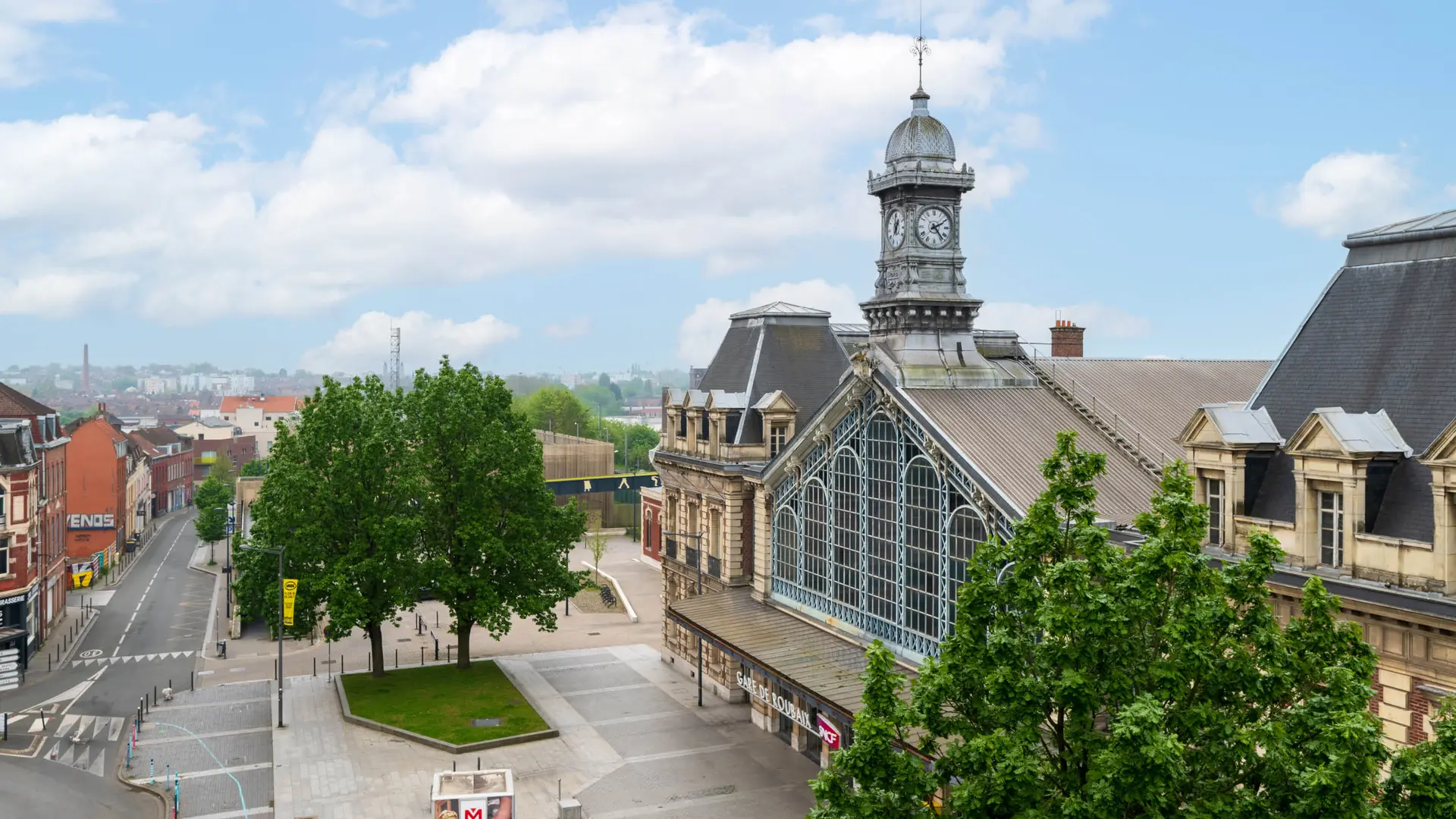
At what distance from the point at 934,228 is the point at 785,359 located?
12092 millimetres

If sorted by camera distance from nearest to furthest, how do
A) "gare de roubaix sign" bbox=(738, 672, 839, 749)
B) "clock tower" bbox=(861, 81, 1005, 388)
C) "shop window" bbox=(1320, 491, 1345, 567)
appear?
"shop window" bbox=(1320, 491, 1345, 567)
"gare de roubaix sign" bbox=(738, 672, 839, 749)
"clock tower" bbox=(861, 81, 1005, 388)

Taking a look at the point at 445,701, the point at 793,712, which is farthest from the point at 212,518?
the point at 793,712

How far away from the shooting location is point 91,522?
305 ft

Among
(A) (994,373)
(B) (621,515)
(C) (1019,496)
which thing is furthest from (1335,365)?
(B) (621,515)

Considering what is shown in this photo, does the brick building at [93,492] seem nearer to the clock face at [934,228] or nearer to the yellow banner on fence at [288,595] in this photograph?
the yellow banner on fence at [288,595]

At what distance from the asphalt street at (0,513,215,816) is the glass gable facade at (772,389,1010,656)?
24780 millimetres

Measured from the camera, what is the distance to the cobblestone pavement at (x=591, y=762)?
123 feet

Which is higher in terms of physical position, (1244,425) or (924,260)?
(924,260)

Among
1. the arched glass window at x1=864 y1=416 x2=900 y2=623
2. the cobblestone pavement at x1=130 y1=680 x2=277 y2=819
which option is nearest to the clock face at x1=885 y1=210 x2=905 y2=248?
the arched glass window at x1=864 y1=416 x2=900 y2=623

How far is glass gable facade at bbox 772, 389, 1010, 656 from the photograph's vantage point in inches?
1348

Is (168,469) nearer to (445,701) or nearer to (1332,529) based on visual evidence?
(445,701)

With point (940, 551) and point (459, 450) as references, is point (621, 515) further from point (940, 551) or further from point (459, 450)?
point (940, 551)

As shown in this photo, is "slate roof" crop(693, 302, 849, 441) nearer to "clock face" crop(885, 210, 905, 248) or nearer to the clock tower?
the clock tower

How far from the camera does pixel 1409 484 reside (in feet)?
74.8
